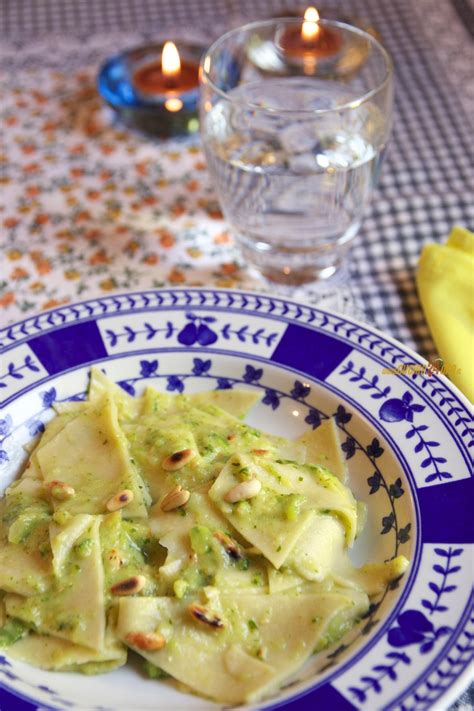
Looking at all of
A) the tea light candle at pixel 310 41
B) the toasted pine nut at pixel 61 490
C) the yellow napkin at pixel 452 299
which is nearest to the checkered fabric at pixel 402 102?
the yellow napkin at pixel 452 299

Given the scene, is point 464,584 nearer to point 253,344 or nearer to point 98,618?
point 98,618

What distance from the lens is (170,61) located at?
4.34 metres

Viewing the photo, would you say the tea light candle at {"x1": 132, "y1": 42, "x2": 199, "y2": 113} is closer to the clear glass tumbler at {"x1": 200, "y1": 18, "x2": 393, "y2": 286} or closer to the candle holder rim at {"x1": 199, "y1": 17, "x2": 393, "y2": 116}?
the clear glass tumbler at {"x1": 200, "y1": 18, "x2": 393, "y2": 286}

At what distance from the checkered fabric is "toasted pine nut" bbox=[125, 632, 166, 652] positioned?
5.64ft

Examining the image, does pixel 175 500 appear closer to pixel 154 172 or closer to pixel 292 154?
pixel 292 154

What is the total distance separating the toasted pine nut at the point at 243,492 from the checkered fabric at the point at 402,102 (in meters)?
1.27

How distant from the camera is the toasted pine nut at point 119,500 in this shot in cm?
239

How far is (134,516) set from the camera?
2.42m

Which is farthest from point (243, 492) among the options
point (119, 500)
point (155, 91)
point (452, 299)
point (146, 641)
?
point (155, 91)

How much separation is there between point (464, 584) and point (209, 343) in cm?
126

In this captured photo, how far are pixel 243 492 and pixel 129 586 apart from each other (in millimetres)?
391

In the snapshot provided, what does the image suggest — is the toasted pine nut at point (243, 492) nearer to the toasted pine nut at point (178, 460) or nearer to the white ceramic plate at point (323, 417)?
the toasted pine nut at point (178, 460)

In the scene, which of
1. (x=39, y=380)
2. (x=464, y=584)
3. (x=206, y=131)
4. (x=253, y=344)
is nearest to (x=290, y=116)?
(x=206, y=131)

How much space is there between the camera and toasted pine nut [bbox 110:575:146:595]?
2205 millimetres
